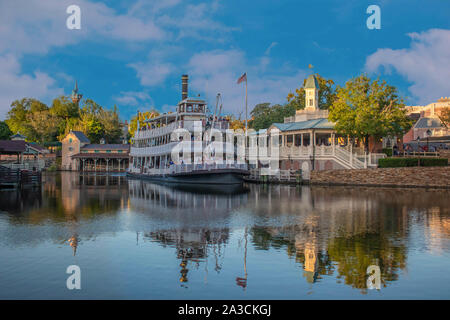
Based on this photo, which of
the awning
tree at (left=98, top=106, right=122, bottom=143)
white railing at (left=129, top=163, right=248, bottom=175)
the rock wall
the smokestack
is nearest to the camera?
the rock wall

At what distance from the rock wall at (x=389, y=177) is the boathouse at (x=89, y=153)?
60.3 m

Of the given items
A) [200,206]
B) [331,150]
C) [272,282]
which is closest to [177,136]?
[331,150]

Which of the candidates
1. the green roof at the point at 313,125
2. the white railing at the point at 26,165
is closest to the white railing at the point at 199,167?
the green roof at the point at 313,125

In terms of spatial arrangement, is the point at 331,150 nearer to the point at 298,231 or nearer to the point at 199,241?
the point at 298,231

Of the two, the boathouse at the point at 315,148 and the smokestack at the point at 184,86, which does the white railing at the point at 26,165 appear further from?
the boathouse at the point at 315,148

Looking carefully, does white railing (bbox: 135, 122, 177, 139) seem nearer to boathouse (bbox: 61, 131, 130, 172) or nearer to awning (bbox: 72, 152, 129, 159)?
awning (bbox: 72, 152, 129, 159)

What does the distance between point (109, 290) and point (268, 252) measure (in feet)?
18.9

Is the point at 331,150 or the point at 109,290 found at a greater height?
the point at 331,150

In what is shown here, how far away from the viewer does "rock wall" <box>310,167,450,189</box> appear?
4184cm

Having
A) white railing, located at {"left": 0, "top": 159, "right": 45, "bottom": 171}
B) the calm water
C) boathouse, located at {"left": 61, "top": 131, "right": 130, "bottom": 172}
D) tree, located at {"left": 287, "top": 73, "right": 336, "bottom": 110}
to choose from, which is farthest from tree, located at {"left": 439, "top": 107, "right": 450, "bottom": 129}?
white railing, located at {"left": 0, "top": 159, "right": 45, "bottom": 171}

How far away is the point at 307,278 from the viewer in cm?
1181

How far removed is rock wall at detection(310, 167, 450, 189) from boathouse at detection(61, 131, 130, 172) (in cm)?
6027

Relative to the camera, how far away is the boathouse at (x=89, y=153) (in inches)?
3898
